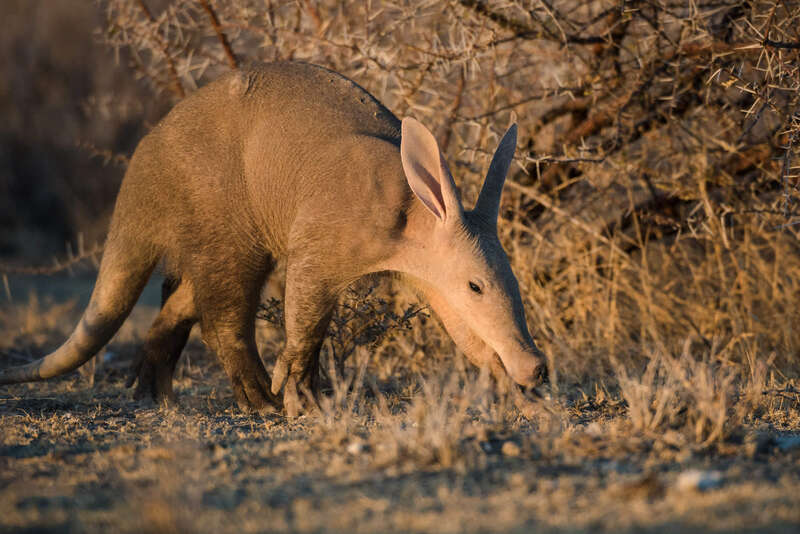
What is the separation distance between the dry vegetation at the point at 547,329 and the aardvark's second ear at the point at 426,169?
0.76 meters

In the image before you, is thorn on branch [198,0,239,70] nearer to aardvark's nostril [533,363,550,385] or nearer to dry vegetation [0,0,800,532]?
dry vegetation [0,0,800,532]

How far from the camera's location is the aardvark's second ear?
3.79 m

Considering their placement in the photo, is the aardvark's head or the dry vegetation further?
the aardvark's head

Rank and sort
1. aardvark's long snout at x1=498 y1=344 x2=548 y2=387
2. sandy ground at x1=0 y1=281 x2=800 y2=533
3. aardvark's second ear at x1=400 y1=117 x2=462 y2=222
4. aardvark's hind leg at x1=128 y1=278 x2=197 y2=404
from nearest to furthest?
1. sandy ground at x1=0 y1=281 x2=800 y2=533
2. aardvark's long snout at x1=498 y1=344 x2=548 y2=387
3. aardvark's second ear at x1=400 y1=117 x2=462 y2=222
4. aardvark's hind leg at x1=128 y1=278 x2=197 y2=404

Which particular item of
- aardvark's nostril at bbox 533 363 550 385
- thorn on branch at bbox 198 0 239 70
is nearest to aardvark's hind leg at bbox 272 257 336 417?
aardvark's nostril at bbox 533 363 550 385

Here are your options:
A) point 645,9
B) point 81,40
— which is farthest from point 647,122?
point 81,40

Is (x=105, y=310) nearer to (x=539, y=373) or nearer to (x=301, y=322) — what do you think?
(x=301, y=322)

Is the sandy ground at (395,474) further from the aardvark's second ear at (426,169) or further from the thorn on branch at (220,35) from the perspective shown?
the thorn on branch at (220,35)

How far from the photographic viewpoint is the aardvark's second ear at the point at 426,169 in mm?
3789

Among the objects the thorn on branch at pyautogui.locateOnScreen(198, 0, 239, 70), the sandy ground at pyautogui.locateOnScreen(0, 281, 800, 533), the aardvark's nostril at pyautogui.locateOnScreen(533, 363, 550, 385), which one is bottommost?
the sandy ground at pyautogui.locateOnScreen(0, 281, 800, 533)

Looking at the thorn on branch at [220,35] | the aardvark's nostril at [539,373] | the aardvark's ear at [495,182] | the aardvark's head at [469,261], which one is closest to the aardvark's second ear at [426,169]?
the aardvark's head at [469,261]

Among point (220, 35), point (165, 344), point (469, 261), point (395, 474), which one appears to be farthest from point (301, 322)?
point (220, 35)

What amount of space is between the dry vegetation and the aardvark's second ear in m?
0.76

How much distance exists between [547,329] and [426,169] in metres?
2.32
